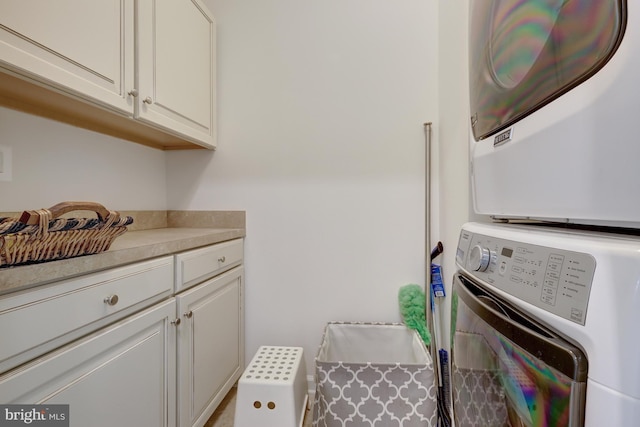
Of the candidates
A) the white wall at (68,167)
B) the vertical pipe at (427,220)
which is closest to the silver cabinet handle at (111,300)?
the white wall at (68,167)

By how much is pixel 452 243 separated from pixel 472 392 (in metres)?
0.77

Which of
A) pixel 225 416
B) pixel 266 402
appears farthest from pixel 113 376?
pixel 225 416

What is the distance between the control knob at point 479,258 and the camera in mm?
626

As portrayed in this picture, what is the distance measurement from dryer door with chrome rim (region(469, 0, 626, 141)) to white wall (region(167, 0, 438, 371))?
75 centimetres

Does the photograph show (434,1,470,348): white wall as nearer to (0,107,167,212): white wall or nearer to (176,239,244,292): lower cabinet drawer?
(176,239,244,292): lower cabinet drawer

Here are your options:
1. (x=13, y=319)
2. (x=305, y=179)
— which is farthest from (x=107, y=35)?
(x=305, y=179)

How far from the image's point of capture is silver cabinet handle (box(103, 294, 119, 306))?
80 centimetres

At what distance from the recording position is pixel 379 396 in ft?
3.72

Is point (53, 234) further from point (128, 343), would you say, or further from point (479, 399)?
point (479, 399)

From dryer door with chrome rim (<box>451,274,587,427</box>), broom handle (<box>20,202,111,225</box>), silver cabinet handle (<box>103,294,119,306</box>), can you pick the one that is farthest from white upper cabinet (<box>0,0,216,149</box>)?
dryer door with chrome rim (<box>451,274,587,427</box>)

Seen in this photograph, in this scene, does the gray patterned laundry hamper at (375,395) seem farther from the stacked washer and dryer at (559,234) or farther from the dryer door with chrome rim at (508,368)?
the stacked washer and dryer at (559,234)

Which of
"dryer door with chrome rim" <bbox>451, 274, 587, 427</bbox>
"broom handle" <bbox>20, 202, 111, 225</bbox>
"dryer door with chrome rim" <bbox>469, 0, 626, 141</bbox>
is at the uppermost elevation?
"dryer door with chrome rim" <bbox>469, 0, 626, 141</bbox>

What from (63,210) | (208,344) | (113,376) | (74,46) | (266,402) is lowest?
(266,402)

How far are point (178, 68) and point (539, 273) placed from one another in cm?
153
